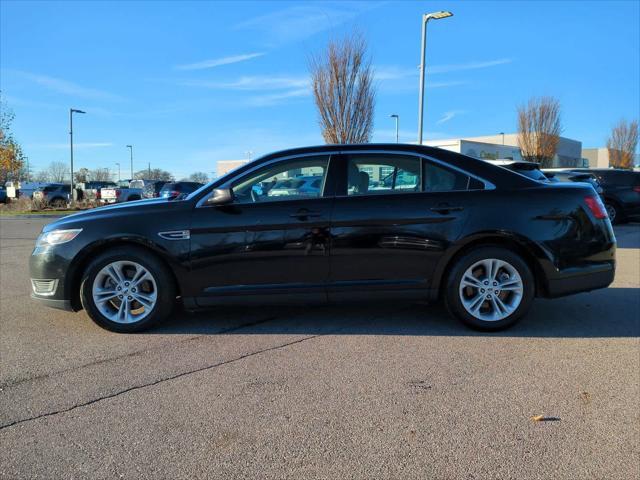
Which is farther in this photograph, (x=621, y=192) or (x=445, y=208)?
(x=621, y=192)

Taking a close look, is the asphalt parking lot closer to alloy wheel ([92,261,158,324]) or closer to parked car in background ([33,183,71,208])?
alloy wheel ([92,261,158,324])

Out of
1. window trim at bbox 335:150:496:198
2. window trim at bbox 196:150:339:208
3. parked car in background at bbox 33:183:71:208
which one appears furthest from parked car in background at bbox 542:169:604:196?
parked car in background at bbox 33:183:71:208

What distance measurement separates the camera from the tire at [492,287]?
176 inches

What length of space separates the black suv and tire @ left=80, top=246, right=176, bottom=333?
46.5 ft

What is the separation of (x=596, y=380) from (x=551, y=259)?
4.26 feet

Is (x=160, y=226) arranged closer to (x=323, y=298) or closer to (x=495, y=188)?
(x=323, y=298)

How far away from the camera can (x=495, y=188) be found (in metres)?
4.52

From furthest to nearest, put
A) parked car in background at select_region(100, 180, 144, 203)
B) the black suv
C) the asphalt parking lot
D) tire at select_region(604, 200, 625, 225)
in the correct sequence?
parked car in background at select_region(100, 180, 144, 203), tire at select_region(604, 200, 625, 225), the black suv, the asphalt parking lot

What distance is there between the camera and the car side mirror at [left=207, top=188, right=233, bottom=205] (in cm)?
431

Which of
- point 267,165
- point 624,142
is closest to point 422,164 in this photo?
point 267,165

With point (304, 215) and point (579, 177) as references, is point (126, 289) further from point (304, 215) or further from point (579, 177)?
point (579, 177)

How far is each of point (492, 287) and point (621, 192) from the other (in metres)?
12.6

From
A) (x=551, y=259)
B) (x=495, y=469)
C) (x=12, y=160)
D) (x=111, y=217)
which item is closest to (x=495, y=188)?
(x=551, y=259)

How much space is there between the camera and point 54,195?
106ft
